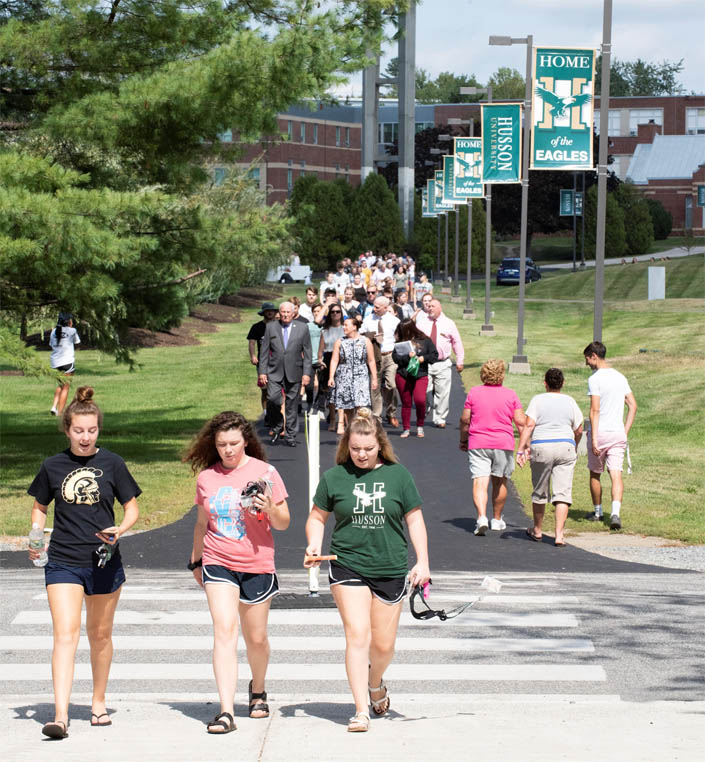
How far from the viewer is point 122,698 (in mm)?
7281

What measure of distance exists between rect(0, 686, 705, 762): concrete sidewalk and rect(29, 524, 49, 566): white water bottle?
0.78 metres

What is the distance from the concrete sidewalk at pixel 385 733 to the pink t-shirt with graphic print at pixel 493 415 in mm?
5954

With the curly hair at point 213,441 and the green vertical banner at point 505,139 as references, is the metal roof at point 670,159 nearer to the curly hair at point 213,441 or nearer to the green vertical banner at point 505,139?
the green vertical banner at point 505,139

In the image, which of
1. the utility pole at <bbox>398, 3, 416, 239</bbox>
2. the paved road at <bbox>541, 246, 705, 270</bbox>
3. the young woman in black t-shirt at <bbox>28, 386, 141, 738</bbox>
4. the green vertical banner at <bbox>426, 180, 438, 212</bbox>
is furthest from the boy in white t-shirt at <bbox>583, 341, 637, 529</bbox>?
the paved road at <bbox>541, 246, 705, 270</bbox>

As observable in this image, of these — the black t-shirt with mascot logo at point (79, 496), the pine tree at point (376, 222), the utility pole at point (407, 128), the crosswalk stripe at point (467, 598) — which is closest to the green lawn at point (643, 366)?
the crosswalk stripe at point (467, 598)

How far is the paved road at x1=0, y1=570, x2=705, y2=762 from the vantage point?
5867mm

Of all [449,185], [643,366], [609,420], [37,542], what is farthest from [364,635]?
[449,185]

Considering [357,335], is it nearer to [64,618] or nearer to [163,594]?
[163,594]

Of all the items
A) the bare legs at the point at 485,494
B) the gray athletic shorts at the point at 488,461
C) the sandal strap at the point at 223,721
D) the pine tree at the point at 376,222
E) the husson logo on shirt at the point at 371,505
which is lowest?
the bare legs at the point at 485,494

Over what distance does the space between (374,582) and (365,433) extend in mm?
744

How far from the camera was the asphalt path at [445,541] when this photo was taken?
39.0ft

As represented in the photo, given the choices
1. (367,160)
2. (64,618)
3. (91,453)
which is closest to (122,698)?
(64,618)

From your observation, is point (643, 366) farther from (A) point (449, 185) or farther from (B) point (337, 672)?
(B) point (337, 672)

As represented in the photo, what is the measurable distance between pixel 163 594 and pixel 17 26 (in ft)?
35.3
